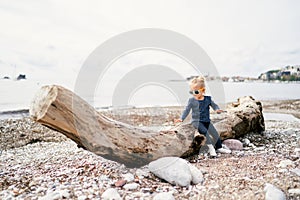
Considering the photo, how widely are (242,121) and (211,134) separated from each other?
1.21 m

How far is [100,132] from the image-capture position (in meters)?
3.21

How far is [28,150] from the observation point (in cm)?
551

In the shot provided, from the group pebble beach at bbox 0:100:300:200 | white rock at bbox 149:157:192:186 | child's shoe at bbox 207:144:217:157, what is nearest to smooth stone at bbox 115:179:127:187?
pebble beach at bbox 0:100:300:200

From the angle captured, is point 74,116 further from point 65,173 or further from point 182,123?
point 182,123

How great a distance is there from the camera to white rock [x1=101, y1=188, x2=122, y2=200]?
8.58 ft

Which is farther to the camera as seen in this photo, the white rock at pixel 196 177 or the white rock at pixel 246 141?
the white rock at pixel 246 141

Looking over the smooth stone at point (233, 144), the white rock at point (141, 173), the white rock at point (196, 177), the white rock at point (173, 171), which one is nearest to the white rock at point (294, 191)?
the white rock at point (196, 177)

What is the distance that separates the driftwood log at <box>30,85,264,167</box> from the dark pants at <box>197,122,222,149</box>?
0.77 feet

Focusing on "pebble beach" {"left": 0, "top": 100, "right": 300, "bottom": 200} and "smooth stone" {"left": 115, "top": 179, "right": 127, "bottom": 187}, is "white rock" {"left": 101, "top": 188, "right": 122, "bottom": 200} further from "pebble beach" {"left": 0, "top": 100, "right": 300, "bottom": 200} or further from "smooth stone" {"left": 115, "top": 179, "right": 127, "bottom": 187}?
"smooth stone" {"left": 115, "top": 179, "right": 127, "bottom": 187}

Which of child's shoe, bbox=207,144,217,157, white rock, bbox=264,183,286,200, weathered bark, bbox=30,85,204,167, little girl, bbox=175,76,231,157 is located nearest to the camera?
white rock, bbox=264,183,286,200

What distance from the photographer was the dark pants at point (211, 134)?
4.48m

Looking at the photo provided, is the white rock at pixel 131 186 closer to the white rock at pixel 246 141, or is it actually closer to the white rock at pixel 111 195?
the white rock at pixel 111 195

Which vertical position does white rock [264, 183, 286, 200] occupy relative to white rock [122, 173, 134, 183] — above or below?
above

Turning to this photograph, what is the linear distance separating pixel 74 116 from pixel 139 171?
1223 millimetres
